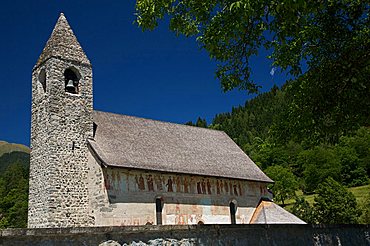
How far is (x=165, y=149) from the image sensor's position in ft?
104

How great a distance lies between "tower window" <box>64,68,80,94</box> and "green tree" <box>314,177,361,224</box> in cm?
3112

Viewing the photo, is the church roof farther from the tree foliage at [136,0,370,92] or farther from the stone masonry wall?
the tree foliage at [136,0,370,92]

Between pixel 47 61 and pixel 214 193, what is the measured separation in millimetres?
14346

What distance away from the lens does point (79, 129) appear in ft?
90.2

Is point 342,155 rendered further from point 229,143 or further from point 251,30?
point 251,30

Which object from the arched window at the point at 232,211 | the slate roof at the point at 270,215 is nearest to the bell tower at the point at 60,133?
the arched window at the point at 232,211

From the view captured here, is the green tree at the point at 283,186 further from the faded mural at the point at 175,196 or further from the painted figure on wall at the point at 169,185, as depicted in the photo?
the painted figure on wall at the point at 169,185

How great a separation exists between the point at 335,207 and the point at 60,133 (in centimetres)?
3216

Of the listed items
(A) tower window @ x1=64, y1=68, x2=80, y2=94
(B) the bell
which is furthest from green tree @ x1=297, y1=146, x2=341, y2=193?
(B) the bell

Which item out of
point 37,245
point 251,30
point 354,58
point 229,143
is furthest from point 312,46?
point 229,143

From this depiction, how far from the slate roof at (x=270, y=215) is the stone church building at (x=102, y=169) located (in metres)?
0.08

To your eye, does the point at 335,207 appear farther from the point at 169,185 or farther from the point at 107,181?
the point at 107,181

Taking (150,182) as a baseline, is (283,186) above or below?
above

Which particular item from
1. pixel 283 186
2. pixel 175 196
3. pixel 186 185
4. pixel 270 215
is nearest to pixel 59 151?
pixel 175 196
